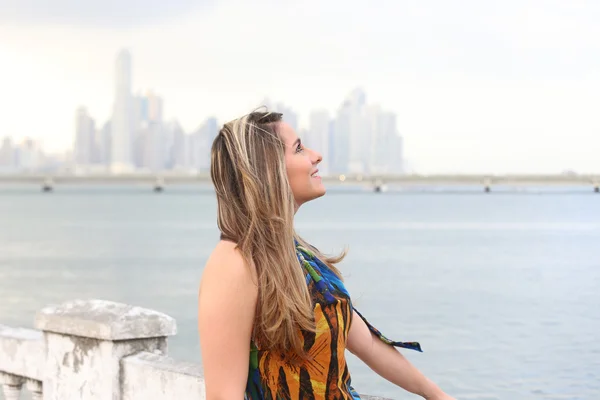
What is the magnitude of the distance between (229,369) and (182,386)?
4.00 ft

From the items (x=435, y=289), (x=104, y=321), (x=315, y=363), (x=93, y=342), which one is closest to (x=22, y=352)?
(x=93, y=342)

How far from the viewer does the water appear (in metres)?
16.7

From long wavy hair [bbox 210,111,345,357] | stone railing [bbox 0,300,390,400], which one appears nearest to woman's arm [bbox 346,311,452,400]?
long wavy hair [bbox 210,111,345,357]

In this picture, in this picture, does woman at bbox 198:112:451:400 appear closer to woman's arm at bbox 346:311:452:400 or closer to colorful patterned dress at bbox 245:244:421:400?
colorful patterned dress at bbox 245:244:421:400

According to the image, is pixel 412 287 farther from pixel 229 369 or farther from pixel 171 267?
pixel 229 369

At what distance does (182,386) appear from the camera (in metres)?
3.18

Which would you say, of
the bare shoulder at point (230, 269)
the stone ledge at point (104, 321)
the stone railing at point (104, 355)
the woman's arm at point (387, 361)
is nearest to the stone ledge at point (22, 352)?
the stone railing at point (104, 355)

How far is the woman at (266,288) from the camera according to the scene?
6.63 feet

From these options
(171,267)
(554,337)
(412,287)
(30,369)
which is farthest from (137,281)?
(30,369)

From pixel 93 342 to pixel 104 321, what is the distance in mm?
156

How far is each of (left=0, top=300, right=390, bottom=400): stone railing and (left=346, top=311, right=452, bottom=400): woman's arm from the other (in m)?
0.93

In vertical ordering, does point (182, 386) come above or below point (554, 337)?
above

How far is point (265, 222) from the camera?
2.08 meters

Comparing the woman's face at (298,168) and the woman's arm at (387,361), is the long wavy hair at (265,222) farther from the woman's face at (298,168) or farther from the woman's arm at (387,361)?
the woman's arm at (387,361)
